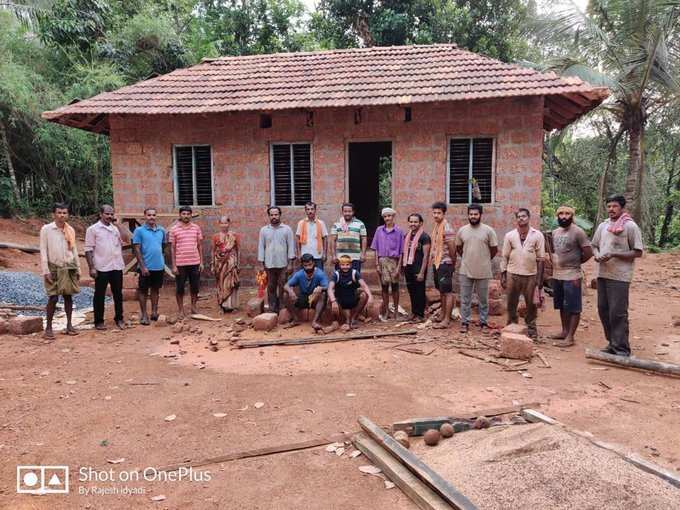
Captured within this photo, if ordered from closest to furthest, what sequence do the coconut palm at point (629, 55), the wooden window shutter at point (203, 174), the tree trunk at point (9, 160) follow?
the wooden window shutter at point (203, 174) → the coconut palm at point (629, 55) → the tree trunk at point (9, 160)

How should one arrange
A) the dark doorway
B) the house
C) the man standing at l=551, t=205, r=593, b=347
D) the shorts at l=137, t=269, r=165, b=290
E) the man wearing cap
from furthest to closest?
the dark doorway, the house, the shorts at l=137, t=269, r=165, b=290, the man wearing cap, the man standing at l=551, t=205, r=593, b=347

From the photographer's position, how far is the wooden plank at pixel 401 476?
289cm

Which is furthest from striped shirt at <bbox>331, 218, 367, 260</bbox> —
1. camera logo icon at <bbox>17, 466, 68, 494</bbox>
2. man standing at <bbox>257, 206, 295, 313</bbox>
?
camera logo icon at <bbox>17, 466, 68, 494</bbox>

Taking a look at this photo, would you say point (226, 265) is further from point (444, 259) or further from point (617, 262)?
point (617, 262)

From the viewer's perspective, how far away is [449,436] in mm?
3814

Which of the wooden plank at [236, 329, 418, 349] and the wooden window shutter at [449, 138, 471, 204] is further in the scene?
the wooden window shutter at [449, 138, 471, 204]

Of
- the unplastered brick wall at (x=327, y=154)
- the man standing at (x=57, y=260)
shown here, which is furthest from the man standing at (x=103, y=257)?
the unplastered brick wall at (x=327, y=154)

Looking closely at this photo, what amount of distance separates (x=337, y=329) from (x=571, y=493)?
4417 millimetres

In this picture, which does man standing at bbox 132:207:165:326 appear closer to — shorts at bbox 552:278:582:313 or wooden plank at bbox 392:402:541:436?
wooden plank at bbox 392:402:541:436

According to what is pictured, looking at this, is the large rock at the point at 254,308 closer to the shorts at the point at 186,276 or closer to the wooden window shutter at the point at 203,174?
the shorts at the point at 186,276

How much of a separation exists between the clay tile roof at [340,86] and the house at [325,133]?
0.12ft

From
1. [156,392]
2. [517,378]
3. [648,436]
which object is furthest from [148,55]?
[648,436]

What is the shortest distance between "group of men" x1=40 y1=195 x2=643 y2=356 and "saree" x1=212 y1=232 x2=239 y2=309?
0.44 metres

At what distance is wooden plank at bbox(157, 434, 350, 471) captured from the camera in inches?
138
